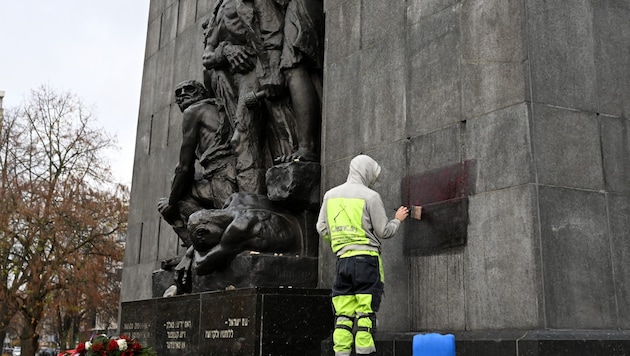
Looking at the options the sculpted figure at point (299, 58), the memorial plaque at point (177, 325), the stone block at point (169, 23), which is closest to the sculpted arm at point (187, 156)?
the sculpted figure at point (299, 58)

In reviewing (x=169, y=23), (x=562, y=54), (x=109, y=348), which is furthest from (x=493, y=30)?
(x=169, y=23)

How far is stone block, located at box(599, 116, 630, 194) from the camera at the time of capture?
25.7 feet

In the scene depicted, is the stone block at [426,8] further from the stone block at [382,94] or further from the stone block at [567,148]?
the stone block at [567,148]

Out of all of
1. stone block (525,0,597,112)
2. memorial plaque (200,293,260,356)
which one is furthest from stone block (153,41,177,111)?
stone block (525,0,597,112)

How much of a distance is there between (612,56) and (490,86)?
4.66 ft

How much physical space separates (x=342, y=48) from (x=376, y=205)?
373cm

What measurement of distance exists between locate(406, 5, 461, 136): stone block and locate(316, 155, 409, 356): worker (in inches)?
57.8

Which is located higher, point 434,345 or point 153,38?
point 153,38

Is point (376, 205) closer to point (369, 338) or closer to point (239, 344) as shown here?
point (369, 338)

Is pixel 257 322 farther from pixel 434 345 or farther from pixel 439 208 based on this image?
pixel 434 345

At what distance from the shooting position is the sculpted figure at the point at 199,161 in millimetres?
12180

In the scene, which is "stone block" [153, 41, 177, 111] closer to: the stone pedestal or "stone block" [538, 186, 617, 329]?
the stone pedestal

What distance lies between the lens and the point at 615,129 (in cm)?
801

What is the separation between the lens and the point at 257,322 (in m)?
8.87
